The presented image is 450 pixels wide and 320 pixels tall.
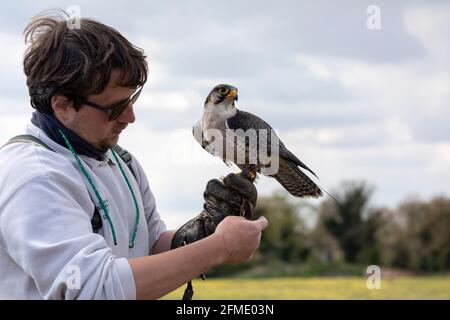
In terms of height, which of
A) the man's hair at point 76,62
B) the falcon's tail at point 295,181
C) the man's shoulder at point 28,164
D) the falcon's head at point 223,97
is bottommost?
the man's shoulder at point 28,164

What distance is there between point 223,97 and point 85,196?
2.65 meters

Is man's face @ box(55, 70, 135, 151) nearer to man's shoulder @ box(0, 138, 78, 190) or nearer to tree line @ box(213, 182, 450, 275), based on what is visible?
man's shoulder @ box(0, 138, 78, 190)

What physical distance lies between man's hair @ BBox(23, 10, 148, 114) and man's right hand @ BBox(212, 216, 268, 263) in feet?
2.81

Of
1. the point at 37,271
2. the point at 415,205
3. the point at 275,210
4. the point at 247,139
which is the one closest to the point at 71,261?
the point at 37,271

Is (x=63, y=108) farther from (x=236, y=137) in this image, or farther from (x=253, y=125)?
(x=253, y=125)

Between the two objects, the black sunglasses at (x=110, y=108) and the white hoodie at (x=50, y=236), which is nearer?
the white hoodie at (x=50, y=236)

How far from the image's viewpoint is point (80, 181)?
307 centimetres

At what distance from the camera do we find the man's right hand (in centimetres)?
304

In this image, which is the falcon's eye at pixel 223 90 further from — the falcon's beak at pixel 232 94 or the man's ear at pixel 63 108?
the man's ear at pixel 63 108

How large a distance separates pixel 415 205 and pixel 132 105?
34672 millimetres

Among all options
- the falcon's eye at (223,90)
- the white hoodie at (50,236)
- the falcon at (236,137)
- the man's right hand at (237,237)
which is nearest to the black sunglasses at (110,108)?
the white hoodie at (50,236)

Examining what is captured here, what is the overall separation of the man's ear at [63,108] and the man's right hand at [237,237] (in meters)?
0.92

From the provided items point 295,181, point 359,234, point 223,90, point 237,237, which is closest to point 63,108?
point 237,237

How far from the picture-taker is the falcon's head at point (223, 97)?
548 centimetres
